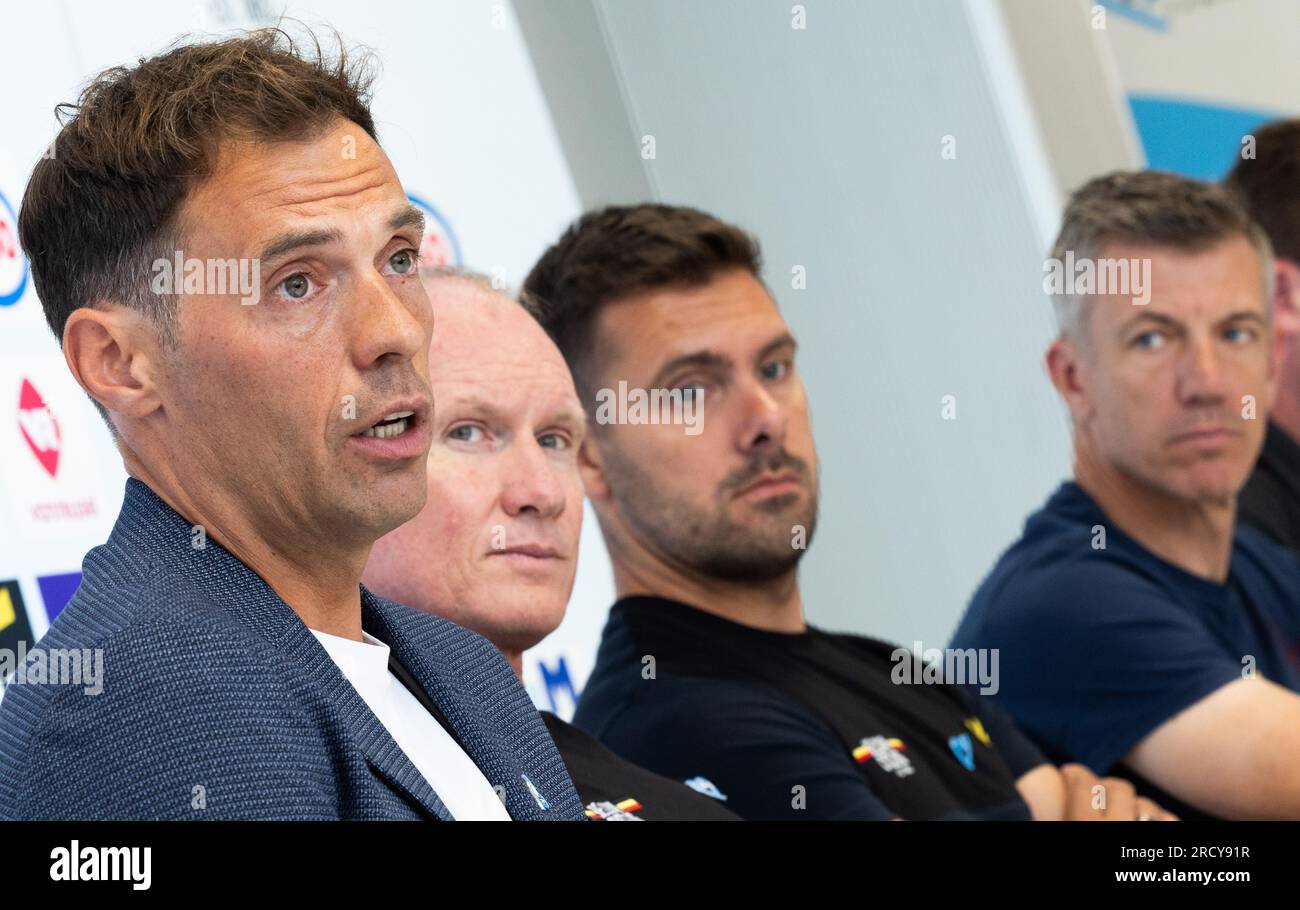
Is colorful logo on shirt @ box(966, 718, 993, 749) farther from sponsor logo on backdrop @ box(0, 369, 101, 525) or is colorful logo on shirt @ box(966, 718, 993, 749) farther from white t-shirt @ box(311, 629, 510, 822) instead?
sponsor logo on backdrop @ box(0, 369, 101, 525)

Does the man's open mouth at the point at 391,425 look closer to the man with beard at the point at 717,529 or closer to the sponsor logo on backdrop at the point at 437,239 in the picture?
the man with beard at the point at 717,529

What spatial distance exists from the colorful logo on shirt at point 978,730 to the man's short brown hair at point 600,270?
620 millimetres

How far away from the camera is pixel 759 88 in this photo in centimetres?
309

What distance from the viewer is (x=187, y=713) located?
90cm

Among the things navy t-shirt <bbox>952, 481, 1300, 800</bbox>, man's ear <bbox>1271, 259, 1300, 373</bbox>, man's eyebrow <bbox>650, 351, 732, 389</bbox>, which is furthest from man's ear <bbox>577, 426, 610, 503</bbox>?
man's ear <bbox>1271, 259, 1300, 373</bbox>

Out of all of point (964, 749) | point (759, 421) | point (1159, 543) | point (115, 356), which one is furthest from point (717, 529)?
point (115, 356)

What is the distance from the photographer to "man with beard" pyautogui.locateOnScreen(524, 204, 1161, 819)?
1.76m

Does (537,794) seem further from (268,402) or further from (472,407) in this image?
(472,407)

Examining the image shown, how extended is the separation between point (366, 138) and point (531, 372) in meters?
0.47

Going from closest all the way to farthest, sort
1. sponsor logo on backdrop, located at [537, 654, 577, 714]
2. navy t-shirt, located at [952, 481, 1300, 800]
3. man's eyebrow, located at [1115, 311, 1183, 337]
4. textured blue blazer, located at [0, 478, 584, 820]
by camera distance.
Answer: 1. textured blue blazer, located at [0, 478, 584, 820]
2. navy t-shirt, located at [952, 481, 1300, 800]
3. sponsor logo on backdrop, located at [537, 654, 577, 714]
4. man's eyebrow, located at [1115, 311, 1183, 337]

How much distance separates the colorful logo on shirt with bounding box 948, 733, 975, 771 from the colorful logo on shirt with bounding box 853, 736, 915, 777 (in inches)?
3.6

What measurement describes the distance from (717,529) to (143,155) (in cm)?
99

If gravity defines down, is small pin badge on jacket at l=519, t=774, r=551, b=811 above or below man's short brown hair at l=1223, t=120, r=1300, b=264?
below

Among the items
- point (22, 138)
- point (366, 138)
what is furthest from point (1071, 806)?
point (22, 138)
